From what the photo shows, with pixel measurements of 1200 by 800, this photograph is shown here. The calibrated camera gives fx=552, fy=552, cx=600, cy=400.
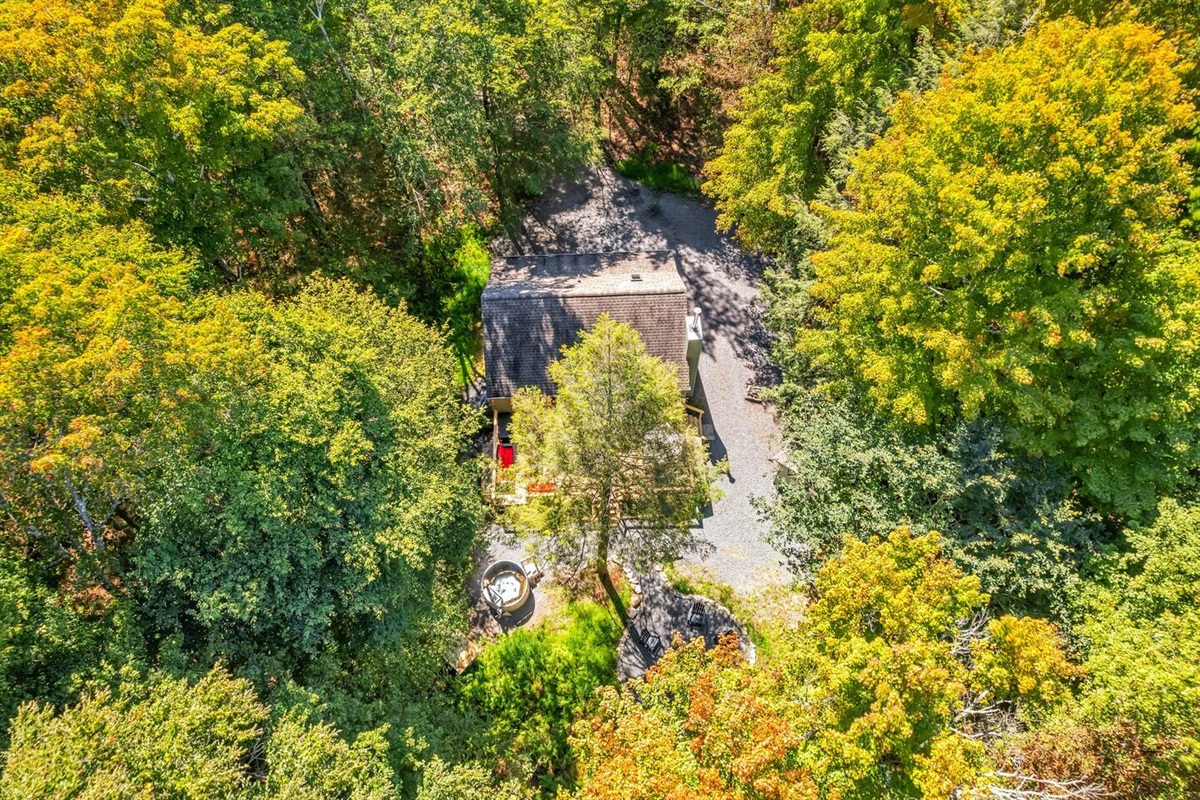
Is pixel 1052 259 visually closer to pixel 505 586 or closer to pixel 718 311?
pixel 718 311

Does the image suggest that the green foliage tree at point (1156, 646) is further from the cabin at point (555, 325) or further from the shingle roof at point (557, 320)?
the shingle roof at point (557, 320)

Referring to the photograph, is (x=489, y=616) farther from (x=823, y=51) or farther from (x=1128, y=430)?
(x=823, y=51)

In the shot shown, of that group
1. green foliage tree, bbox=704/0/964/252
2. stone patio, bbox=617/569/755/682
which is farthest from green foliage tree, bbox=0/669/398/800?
green foliage tree, bbox=704/0/964/252

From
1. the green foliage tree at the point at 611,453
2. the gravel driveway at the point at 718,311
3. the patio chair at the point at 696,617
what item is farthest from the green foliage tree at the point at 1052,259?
the patio chair at the point at 696,617

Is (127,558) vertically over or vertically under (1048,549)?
over

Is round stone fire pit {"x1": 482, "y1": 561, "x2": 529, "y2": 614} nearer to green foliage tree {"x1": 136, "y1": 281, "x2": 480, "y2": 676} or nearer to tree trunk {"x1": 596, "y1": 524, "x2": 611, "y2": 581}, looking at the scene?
tree trunk {"x1": 596, "y1": 524, "x2": 611, "y2": 581}

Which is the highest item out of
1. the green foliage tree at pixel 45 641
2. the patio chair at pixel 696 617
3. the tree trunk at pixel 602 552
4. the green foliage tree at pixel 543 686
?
the green foliage tree at pixel 45 641

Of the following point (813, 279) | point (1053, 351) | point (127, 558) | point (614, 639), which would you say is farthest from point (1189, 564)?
point (127, 558)
